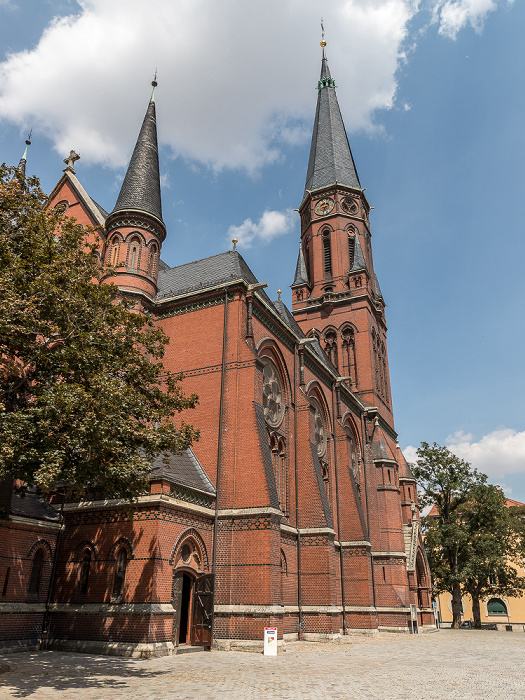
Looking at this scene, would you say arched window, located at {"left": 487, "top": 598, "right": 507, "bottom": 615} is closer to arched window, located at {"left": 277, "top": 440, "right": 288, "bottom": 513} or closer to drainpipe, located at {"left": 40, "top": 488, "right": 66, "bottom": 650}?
arched window, located at {"left": 277, "top": 440, "right": 288, "bottom": 513}

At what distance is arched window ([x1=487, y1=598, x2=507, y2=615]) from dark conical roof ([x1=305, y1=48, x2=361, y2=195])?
159 ft

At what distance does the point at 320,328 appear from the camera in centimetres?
4131

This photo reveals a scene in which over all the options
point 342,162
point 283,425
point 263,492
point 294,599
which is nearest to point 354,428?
point 283,425

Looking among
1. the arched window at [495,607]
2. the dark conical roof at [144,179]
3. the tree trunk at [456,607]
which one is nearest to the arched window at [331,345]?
the dark conical roof at [144,179]

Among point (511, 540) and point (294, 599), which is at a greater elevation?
point (511, 540)

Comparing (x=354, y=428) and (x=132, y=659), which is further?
(x=354, y=428)

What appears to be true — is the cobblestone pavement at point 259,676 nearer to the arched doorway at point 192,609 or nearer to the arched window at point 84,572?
the arched doorway at point 192,609

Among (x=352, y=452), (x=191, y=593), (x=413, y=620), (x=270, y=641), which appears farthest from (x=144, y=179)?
(x=413, y=620)

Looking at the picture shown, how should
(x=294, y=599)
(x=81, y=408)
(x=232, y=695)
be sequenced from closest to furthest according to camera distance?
1. (x=232, y=695)
2. (x=81, y=408)
3. (x=294, y=599)

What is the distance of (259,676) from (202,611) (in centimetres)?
580

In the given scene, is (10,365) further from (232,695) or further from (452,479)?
(452,479)

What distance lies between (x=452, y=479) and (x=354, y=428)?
43.8ft

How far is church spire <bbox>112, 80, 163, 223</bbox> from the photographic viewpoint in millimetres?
24969

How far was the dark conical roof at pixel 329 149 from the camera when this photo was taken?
150 ft
